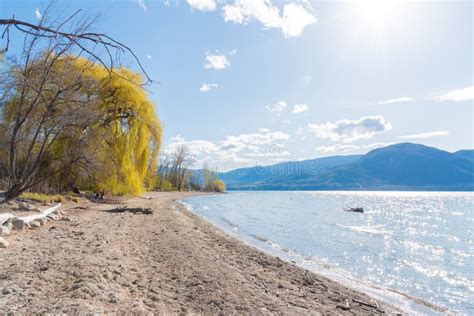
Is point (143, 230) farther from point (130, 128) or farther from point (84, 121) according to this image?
point (130, 128)

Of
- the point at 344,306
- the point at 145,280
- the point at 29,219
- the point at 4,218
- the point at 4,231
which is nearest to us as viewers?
the point at 145,280

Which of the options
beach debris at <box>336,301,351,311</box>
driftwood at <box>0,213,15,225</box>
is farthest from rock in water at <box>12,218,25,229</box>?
beach debris at <box>336,301,351,311</box>

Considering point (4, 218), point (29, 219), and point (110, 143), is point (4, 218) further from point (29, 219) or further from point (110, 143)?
point (110, 143)

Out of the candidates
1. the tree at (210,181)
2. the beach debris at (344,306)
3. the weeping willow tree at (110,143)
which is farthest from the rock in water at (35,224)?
the tree at (210,181)

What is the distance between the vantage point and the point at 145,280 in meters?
6.04

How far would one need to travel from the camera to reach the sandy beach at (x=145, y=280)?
4484 millimetres

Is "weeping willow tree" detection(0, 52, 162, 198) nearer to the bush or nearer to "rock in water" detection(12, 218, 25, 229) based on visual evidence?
"rock in water" detection(12, 218, 25, 229)

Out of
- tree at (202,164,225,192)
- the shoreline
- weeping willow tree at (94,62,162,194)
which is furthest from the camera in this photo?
tree at (202,164,225,192)

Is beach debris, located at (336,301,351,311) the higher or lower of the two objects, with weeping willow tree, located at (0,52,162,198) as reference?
lower

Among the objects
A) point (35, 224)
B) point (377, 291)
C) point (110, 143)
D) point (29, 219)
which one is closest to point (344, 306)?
point (377, 291)

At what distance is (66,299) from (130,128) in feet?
64.4

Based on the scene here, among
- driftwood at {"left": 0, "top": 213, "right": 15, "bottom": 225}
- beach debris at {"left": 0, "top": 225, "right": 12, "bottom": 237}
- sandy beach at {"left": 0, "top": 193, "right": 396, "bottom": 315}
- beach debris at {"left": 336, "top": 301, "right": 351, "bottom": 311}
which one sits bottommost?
beach debris at {"left": 336, "top": 301, "right": 351, "bottom": 311}

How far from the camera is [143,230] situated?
1254 cm

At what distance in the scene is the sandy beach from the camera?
448 cm
